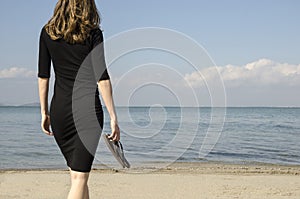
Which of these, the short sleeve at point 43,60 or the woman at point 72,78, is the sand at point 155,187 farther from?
the short sleeve at point 43,60

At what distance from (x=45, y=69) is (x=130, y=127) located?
1908 cm

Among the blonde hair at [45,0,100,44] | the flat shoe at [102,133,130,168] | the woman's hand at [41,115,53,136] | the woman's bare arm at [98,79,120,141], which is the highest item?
the blonde hair at [45,0,100,44]

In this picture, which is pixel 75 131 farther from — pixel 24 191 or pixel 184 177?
pixel 184 177

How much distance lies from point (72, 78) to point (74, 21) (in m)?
0.39

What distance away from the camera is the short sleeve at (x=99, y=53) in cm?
335

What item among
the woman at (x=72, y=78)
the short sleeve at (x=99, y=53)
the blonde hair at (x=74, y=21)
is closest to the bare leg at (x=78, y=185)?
the woman at (x=72, y=78)

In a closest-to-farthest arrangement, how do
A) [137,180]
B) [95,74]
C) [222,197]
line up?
[95,74] < [222,197] < [137,180]

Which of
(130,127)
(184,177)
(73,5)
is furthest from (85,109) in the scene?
(130,127)

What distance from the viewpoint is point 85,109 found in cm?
345

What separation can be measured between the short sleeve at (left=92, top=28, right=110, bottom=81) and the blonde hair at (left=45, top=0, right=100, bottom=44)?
5 cm

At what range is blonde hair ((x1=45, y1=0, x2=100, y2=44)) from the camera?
340 centimetres

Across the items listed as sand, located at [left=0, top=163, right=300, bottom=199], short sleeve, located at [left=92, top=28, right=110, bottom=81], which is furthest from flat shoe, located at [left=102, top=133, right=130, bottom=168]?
sand, located at [left=0, top=163, right=300, bottom=199]

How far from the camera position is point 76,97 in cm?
344

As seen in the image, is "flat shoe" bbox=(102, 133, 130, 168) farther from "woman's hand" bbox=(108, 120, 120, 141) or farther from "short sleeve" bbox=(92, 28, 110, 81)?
"short sleeve" bbox=(92, 28, 110, 81)
